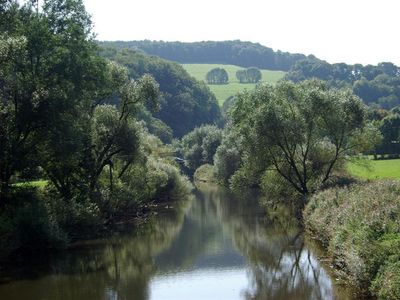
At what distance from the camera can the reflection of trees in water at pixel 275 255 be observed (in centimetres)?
2192

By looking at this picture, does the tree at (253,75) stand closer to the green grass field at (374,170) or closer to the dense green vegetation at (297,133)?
the green grass field at (374,170)

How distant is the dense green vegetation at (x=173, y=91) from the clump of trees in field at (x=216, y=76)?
155ft

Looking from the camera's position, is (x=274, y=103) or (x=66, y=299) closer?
(x=66, y=299)

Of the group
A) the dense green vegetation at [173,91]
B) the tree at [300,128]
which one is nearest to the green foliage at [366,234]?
the tree at [300,128]

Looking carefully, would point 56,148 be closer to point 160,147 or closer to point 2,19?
point 2,19

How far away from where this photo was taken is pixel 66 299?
21000mm

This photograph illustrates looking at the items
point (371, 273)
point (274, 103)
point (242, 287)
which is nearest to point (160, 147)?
point (274, 103)

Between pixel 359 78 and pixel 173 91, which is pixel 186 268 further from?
pixel 359 78

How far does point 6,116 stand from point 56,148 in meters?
3.32

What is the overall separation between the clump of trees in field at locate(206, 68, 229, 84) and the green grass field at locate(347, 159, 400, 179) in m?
143

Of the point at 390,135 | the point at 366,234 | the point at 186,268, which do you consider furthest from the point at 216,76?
the point at 366,234

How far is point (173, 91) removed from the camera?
139000 mm

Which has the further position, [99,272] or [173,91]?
[173,91]

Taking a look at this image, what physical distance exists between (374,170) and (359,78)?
15140cm
